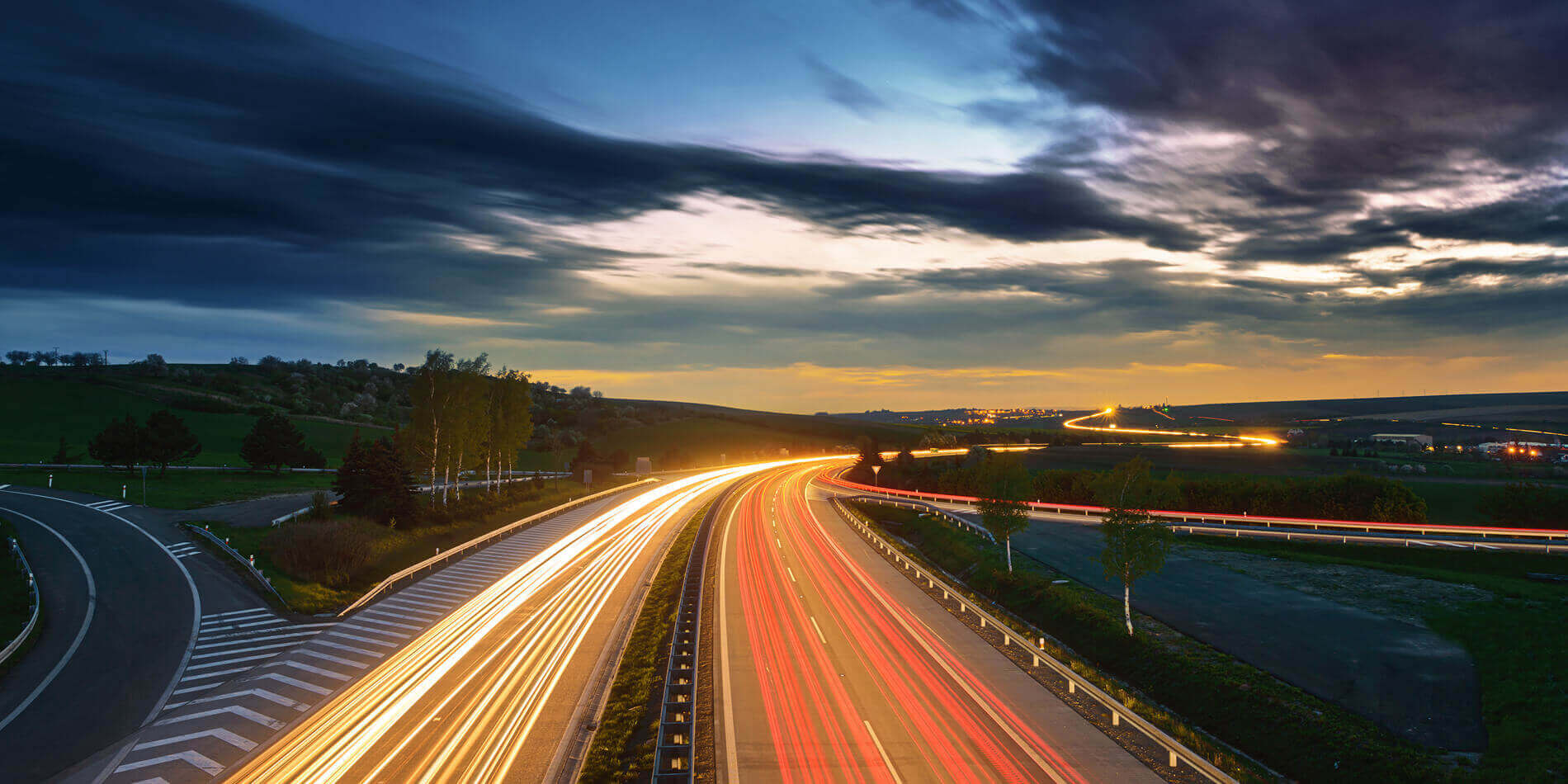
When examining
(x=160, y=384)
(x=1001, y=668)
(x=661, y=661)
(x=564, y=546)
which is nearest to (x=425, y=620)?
(x=661, y=661)

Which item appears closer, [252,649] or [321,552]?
[252,649]

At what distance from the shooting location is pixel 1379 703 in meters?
24.2

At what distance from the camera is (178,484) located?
6838cm

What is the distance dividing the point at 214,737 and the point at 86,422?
138687 mm

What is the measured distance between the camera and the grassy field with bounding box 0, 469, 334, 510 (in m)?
59.1

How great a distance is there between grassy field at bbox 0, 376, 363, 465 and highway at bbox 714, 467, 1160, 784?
88.1m

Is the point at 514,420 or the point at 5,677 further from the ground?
the point at 514,420

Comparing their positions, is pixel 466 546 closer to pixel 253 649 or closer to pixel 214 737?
pixel 253 649

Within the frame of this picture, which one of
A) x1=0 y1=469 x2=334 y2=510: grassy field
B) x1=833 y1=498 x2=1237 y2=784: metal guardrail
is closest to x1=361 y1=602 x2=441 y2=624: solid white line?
x1=833 y1=498 x2=1237 y2=784: metal guardrail

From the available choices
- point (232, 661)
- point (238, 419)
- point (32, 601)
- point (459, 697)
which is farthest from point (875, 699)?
point (238, 419)

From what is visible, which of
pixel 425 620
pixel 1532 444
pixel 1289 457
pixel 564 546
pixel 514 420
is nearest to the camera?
pixel 425 620

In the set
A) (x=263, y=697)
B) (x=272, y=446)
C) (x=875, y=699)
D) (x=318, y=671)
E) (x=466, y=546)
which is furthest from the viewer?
(x=272, y=446)

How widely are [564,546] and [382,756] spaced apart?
1228 inches

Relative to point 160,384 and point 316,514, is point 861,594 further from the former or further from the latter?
point 160,384
